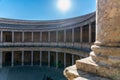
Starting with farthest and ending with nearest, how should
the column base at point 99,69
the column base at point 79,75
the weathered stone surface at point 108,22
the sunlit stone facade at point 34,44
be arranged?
1. the sunlit stone facade at point 34,44
2. the weathered stone surface at point 108,22
3. the column base at point 79,75
4. the column base at point 99,69

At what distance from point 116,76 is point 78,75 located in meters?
0.83

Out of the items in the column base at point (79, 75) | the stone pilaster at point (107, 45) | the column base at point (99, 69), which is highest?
the stone pilaster at point (107, 45)

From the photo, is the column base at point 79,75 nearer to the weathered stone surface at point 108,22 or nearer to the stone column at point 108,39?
the stone column at point 108,39

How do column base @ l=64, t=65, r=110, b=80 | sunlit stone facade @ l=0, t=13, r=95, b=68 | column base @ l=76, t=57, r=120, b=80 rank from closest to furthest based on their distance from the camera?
column base @ l=76, t=57, r=120, b=80 < column base @ l=64, t=65, r=110, b=80 < sunlit stone facade @ l=0, t=13, r=95, b=68

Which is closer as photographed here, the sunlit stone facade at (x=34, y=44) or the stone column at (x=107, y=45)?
the stone column at (x=107, y=45)

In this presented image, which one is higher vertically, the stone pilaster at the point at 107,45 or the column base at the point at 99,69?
the stone pilaster at the point at 107,45

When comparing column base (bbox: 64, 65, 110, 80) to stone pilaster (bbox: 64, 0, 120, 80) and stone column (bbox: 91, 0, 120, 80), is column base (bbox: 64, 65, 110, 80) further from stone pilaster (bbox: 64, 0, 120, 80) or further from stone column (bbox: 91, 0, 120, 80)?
stone column (bbox: 91, 0, 120, 80)

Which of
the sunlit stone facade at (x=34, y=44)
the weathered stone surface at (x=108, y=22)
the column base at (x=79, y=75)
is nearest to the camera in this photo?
the column base at (x=79, y=75)

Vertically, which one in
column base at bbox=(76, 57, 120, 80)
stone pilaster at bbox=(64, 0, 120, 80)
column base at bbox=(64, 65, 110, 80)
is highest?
stone pilaster at bbox=(64, 0, 120, 80)

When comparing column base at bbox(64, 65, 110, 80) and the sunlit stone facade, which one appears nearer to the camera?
column base at bbox(64, 65, 110, 80)

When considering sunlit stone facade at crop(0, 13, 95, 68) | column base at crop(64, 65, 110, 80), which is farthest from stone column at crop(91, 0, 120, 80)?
sunlit stone facade at crop(0, 13, 95, 68)

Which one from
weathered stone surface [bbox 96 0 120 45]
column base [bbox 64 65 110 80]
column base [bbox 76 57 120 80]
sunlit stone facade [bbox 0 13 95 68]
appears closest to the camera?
column base [bbox 76 57 120 80]

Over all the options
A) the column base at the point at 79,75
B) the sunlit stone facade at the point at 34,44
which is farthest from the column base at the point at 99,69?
the sunlit stone facade at the point at 34,44

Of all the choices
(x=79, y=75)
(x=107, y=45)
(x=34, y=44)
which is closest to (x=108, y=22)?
(x=107, y=45)
